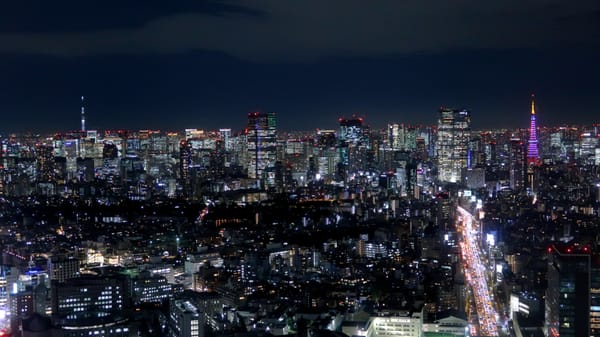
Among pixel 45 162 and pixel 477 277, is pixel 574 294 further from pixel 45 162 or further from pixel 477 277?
pixel 45 162

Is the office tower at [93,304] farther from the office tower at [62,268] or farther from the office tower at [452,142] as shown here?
the office tower at [452,142]

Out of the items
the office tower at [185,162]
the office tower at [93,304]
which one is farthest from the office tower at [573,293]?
the office tower at [185,162]

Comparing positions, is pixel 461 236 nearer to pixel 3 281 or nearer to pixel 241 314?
pixel 241 314

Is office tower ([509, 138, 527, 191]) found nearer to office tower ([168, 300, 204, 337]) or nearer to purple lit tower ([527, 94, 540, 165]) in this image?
purple lit tower ([527, 94, 540, 165])

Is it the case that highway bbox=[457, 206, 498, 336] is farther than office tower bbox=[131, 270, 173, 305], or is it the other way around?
office tower bbox=[131, 270, 173, 305]

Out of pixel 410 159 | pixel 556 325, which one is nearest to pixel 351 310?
pixel 556 325

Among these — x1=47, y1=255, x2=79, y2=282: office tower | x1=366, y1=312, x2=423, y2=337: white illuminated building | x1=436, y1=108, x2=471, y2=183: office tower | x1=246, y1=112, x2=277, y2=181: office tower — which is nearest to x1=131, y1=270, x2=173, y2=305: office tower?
x1=47, y1=255, x2=79, y2=282: office tower
